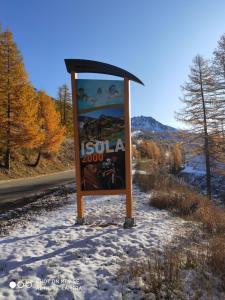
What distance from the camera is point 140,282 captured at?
14.6 feet

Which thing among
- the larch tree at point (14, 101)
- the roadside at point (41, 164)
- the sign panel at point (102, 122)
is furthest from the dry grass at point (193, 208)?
the larch tree at point (14, 101)

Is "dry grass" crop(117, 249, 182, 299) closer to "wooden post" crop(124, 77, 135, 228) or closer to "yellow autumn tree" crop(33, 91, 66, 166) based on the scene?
"wooden post" crop(124, 77, 135, 228)

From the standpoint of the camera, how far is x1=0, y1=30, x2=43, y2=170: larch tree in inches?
940

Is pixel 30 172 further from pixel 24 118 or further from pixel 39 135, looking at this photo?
pixel 24 118

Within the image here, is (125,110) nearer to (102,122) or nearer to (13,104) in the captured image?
(102,122)

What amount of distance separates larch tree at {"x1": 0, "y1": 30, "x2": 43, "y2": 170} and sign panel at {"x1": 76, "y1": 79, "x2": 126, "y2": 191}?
1797cm

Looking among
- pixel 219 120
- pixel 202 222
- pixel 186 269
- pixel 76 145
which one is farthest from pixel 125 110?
pixel 219 120

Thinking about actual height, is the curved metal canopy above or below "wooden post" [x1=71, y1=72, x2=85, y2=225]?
above

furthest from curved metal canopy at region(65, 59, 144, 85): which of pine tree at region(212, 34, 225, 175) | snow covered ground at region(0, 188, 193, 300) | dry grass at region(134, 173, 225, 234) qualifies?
pine tree at region(212, 34, 225, 175)

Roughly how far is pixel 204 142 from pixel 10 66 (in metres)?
16.9

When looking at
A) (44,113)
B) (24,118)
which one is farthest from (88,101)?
(44,113)

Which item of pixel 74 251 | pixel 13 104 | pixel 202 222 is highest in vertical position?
pixel 13 104

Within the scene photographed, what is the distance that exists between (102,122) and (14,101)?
1864 centimetres

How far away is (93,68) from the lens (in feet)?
25.8
